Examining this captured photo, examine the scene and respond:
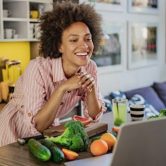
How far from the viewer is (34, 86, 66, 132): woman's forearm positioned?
1711mm

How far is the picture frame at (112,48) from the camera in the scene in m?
3.74

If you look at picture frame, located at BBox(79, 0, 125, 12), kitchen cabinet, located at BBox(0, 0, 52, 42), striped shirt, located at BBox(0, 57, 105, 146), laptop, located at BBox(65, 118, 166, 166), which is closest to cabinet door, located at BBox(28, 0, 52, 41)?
kitchen cabinet, located at BBox(0, 0, 52, 42)

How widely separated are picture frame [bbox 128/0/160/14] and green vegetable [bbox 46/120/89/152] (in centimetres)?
295

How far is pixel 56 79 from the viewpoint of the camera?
6.19ft

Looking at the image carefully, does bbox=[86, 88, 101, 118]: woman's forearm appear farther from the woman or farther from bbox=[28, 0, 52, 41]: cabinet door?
bbox=[28, 0, 52, 41]: cabinet door

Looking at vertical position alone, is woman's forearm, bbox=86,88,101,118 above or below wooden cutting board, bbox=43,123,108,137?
above

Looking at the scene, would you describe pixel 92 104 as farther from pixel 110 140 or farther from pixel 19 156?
pixel 19 156

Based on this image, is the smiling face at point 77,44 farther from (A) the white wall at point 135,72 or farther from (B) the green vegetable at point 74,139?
(A) the white wall at point 135,72

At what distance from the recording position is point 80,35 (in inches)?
72.7

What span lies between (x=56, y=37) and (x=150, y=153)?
110 cm

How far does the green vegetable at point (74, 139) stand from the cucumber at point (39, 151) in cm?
11

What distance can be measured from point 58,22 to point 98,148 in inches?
34.5

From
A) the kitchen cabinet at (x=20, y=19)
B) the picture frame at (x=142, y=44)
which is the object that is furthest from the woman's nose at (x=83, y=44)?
the picture frame at (x=142, y=44)

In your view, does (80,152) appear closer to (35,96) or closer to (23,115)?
(35,96)
